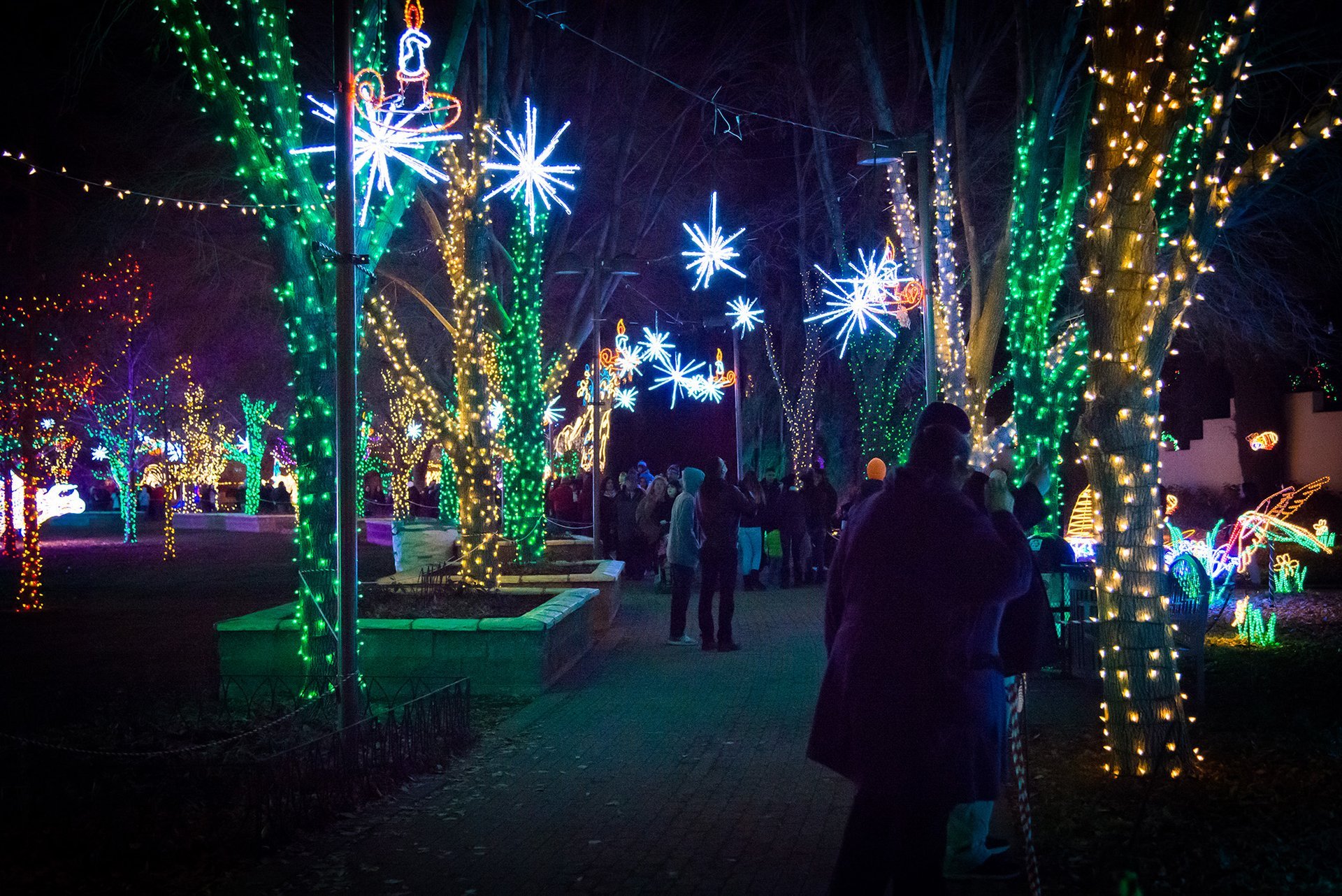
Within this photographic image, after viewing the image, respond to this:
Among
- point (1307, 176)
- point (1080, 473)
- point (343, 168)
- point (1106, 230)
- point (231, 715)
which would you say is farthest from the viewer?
point (1080, 473)

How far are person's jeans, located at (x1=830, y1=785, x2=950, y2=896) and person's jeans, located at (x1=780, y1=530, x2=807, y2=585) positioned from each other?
1564 centimetres

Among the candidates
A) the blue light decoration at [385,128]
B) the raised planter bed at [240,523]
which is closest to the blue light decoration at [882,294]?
the blue light decoration at [385,128]

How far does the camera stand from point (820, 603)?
16391 millimetres

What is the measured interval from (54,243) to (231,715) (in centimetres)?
1462

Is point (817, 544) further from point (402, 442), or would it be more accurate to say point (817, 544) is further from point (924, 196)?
point (402, 442)

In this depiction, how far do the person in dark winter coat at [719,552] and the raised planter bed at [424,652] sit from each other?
2.65 metres

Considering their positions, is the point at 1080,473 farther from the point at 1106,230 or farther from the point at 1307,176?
the point at 1106,230

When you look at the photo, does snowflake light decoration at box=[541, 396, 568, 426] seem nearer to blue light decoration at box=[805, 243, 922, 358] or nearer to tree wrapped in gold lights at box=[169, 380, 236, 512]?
tree wrapped in gold lights at box=[169, 380, 236, 512]

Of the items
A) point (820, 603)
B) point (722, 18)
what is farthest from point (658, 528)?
point (722, 18)

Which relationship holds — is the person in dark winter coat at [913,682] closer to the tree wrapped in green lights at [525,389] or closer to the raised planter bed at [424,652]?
the raised planter bed at [424,652]

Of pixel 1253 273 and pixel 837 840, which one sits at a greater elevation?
pixel 1253 273

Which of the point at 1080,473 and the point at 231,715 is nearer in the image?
the point at 231,715

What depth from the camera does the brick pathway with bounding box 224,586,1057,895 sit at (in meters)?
5.25

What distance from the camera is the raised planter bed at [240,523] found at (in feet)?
148
